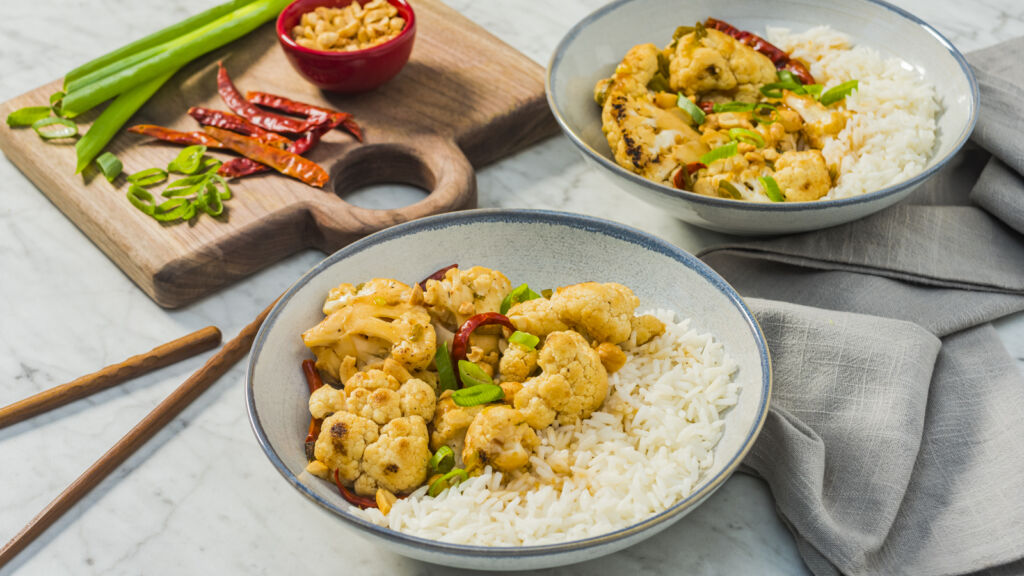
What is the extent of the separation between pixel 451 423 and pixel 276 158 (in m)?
1.36

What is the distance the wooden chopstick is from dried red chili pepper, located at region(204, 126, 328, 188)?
2.03 ft

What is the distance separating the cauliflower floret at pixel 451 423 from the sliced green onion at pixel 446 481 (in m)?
0.09

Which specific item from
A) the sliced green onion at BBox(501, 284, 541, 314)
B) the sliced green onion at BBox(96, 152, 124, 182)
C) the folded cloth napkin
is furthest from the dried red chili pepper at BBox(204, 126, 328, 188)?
the folded cloth napkin

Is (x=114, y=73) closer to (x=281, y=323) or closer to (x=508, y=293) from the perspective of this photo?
(x=281, y=323)

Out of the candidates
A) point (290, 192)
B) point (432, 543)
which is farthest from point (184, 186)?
point (432, 543)

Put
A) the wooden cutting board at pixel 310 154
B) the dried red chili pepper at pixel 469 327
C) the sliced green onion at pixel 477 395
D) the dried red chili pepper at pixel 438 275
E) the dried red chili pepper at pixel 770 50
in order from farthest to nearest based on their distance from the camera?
the dried red chili pepper at pixel 770 50 → the wooden cutting board at pixel 310 154 → the dried red chili pepper at pixel 438 275 → the dried red chili pepper at pixel 469 327 → the sliced green onion at pixel 477 395

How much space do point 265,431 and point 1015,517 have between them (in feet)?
5.12

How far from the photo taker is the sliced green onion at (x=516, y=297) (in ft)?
7.41

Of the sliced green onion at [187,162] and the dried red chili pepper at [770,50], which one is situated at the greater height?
the dried red chili pepper at [770,50]

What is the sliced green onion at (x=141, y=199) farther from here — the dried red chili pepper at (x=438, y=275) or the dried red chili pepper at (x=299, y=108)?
the dried red chili pepper at (x=438, y=275)

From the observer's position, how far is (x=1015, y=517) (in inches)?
76.6

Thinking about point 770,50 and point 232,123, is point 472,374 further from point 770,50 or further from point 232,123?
point 770,50

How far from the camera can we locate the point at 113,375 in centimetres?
239

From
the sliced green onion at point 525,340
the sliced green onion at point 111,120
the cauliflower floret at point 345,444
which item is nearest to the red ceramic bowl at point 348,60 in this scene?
the sliced green onion at point 111,120
